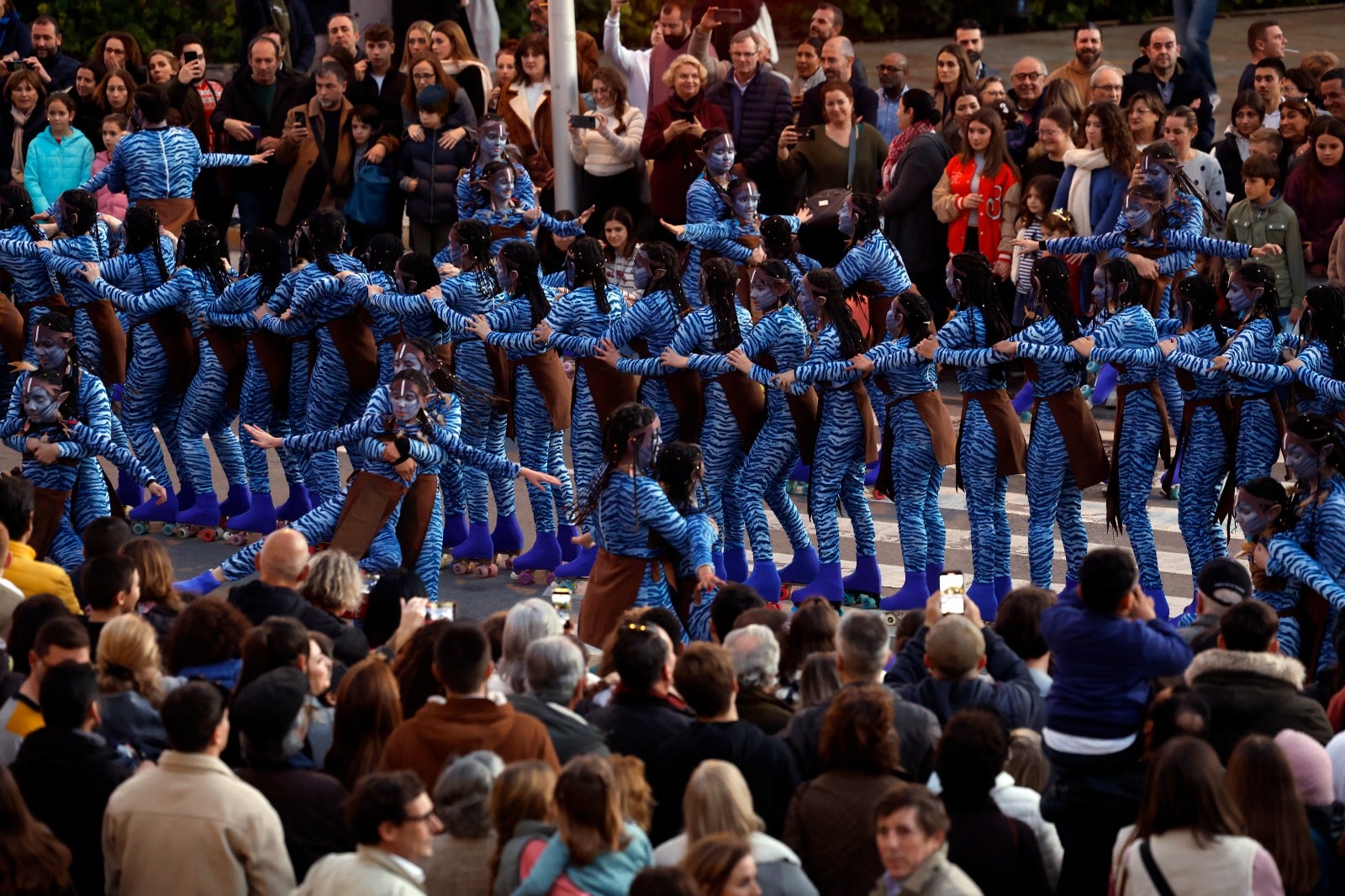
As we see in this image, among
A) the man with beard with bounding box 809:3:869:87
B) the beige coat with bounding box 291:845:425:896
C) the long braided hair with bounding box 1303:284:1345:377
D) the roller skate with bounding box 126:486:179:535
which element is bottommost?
the roller skate with bounding box 126:486:179:535

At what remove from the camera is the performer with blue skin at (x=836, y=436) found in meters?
11.3

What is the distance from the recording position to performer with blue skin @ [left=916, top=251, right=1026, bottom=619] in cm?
1111

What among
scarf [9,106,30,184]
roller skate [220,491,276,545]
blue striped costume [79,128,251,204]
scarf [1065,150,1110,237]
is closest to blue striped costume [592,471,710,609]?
roller skate [220,491,276,545]

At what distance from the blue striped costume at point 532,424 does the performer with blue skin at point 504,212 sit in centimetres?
183

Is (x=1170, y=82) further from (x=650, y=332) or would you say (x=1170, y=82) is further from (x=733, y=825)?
(x=733, y=825)

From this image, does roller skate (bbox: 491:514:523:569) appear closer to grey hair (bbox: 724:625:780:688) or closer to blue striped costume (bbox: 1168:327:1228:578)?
blue striped costume (bbox: 1168:327:1228:578)

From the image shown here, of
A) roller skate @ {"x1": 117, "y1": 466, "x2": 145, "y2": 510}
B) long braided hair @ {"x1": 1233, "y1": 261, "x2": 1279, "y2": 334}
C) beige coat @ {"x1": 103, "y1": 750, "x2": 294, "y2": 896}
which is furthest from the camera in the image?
roller skate @ {"x1": 117, "y1": 466, "x2": 145, "y2": 510}

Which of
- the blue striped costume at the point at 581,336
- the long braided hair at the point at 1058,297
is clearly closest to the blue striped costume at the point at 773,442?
the blue striped costume at the point at 581,336

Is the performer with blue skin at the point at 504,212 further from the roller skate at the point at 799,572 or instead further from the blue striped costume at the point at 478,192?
the roller skate at the point at 799,572

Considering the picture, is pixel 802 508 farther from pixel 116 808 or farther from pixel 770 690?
pixel 116 808

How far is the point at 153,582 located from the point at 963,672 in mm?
3415

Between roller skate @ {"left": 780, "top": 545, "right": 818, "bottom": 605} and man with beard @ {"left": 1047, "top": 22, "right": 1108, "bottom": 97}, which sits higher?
man with beard @ {"left": 1047, "top": 22, "right": 1108, "bottom": 97}

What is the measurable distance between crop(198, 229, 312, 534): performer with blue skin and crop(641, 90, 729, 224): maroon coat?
136 inches

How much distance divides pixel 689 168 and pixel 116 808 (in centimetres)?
950
